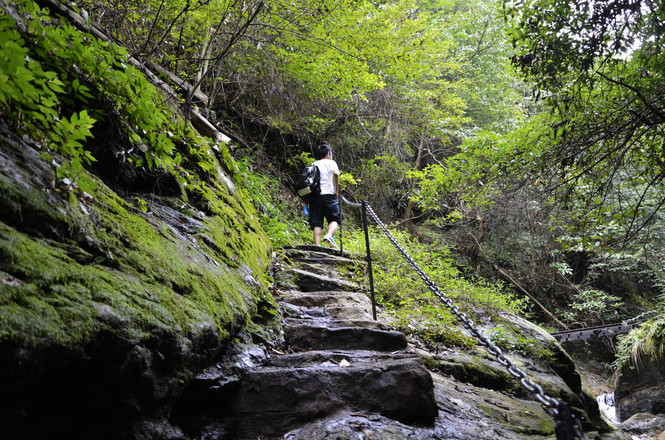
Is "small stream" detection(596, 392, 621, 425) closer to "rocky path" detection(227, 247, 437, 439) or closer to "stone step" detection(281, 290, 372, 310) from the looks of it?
"stone step" detection(281, 290, 372, 310)

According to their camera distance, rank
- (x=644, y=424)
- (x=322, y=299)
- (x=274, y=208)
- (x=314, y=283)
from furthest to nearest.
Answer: (x=274, y=208) → (x=644, y=424) → (x=314, y=283) → (x=322, y=299)

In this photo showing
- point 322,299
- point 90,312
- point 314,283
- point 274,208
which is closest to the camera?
point 90,312

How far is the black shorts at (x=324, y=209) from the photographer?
6715mm

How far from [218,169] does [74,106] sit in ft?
7.05

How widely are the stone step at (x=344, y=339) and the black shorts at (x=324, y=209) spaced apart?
367 cm

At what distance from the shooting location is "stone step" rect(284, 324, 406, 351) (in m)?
3.12

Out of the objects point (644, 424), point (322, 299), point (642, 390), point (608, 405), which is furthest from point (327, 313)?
point (608, 405)

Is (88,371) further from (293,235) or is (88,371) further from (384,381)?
(293,235)

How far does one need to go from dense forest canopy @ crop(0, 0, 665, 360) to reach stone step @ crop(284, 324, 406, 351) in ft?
5.33

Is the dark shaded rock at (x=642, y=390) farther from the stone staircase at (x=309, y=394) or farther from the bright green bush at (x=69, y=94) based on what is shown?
the bright green bush at (x=69, y=94)

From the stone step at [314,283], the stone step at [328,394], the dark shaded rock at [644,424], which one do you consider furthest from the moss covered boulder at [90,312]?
the dark shaded rock at [644,424]

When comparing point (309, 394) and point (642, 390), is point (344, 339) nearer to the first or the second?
point (309, 394)

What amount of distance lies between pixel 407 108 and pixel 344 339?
9738 mm

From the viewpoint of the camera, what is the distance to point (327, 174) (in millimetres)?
6727
